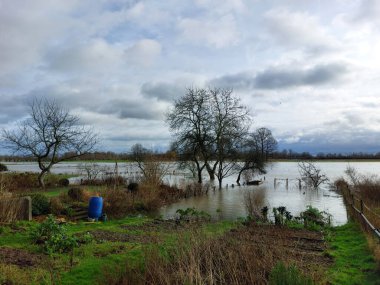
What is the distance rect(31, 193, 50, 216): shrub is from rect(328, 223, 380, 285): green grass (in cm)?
1133

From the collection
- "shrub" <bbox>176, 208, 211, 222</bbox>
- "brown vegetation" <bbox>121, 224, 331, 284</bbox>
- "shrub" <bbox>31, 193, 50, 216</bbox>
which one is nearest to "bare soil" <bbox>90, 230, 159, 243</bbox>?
"shrub" <bbox>31, 193, 50, 216</bbox>

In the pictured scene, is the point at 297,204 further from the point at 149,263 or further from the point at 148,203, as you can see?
the point at 149,263

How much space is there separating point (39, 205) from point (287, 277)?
12804mm

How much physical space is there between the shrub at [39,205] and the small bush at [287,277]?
12190mm

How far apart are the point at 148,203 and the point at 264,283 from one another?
51.7ft

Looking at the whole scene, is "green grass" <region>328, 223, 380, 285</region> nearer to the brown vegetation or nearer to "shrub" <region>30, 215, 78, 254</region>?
the brown vegetation

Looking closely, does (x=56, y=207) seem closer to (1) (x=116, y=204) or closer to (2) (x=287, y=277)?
(1) (x=116, y=204)

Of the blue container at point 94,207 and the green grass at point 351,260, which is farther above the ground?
the blue container at point 94,207

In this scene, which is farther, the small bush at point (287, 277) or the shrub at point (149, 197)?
the shrub at point (149, 197)

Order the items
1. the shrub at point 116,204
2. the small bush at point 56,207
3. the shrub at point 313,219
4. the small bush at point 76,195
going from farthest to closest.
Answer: the small bush at point 76,195
the shrub at point 116,204
the small bush at point 56,207
the shrub at point 313,219

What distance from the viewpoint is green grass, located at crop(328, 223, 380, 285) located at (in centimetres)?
739

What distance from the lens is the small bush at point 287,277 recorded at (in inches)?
208

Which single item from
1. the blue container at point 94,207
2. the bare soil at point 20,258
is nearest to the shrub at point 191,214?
the blue container at point 94,207

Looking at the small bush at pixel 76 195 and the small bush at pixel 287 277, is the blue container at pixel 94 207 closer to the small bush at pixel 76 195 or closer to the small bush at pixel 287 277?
the small bush at pixel 76 195
